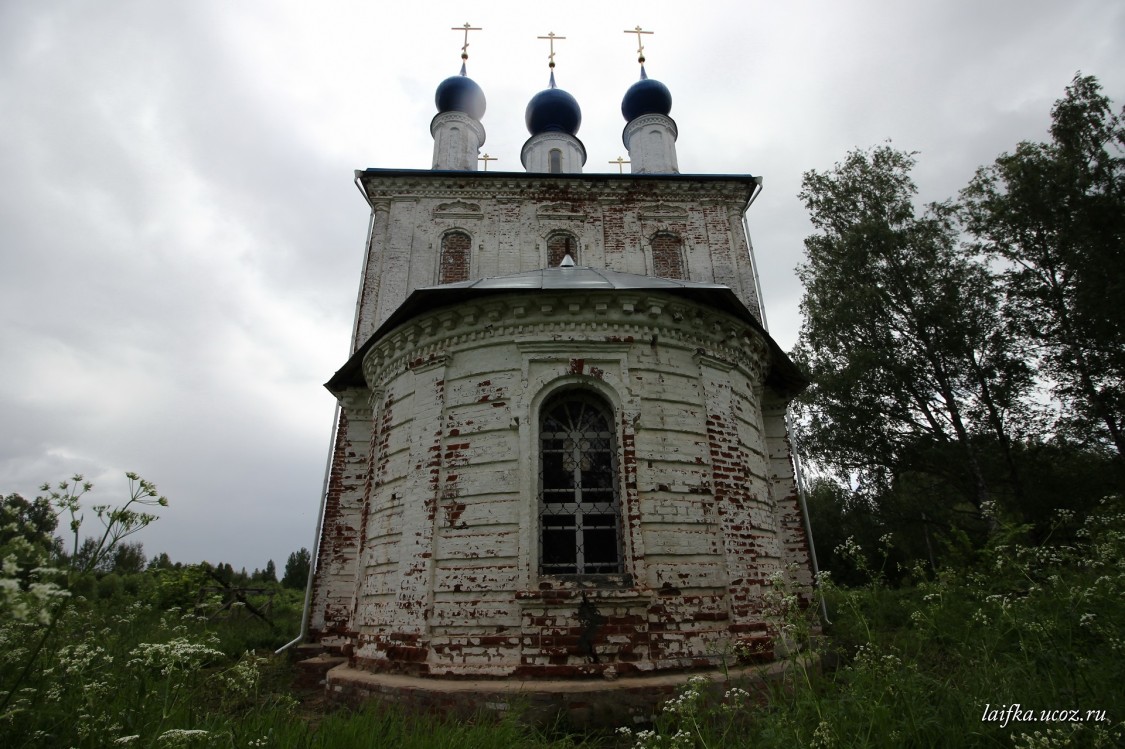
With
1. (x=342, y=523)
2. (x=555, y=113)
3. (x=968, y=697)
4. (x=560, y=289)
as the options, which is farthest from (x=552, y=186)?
(x=968, y=697)

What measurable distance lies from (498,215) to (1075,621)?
456 inches

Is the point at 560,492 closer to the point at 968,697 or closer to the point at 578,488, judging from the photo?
Answer: the point at 578,488

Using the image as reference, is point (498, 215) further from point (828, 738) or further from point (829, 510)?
point (829, 510)

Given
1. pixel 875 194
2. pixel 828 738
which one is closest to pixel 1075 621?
pixel 828 738

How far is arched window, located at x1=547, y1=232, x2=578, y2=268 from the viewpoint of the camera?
1216cm

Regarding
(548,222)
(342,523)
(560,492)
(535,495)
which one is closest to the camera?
(535,495)

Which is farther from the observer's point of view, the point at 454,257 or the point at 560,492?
the point at 454,257

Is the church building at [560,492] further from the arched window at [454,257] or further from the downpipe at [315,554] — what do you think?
the arched window at [454,257]

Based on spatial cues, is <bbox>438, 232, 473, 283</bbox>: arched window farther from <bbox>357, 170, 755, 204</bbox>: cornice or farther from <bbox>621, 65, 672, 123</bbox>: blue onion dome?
<bbox>621, 65, 672, 123</bbox>: blue onion dome

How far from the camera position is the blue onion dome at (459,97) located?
15523 mm

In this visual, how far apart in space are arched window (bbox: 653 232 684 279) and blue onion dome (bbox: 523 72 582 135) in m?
5.88

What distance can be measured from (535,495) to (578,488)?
55 centimetres

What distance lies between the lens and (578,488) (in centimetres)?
634

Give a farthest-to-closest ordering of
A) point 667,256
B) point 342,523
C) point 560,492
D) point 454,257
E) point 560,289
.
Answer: point 667,256
point 454,257
point 342,523
point 560,289
point 560,492
